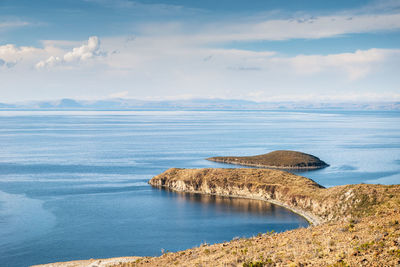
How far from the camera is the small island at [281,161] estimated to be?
143625 mm

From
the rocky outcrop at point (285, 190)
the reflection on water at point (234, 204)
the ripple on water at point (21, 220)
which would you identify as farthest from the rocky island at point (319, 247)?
the ripple on water at point (21, 220)

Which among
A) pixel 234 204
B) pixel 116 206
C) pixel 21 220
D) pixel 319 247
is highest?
pixel 319 247

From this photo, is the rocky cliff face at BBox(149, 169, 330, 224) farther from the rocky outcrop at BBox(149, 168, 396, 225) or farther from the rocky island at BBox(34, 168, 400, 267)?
the rocky island at BBox(34, 168, 400, 267)

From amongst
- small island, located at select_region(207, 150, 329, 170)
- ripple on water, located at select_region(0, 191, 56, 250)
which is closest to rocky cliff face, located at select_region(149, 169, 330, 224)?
ripple on water, located at select_region(0, 191, 56, 250)

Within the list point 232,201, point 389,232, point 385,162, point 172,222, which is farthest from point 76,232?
point 385,162

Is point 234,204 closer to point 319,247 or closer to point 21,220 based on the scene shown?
point 21,220

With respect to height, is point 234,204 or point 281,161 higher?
point 281,161

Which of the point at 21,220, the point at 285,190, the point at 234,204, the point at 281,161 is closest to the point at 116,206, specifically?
the point at 21,220

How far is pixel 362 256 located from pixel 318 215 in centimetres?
6096

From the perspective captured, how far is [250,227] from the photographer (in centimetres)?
7512

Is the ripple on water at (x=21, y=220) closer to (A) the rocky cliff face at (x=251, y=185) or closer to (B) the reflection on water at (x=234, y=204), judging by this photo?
(B) the reflection on water at (x=234, y=204)

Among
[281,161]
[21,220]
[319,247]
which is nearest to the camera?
[319,247]

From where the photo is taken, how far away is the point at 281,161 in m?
147

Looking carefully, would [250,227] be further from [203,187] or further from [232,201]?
[203,187]
